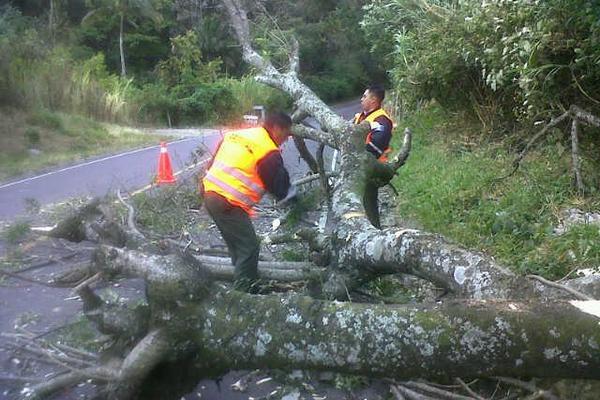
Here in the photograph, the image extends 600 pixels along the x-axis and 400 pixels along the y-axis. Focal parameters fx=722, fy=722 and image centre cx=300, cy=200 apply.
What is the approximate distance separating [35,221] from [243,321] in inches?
224

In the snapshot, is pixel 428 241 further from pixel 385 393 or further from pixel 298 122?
pixel 298 122

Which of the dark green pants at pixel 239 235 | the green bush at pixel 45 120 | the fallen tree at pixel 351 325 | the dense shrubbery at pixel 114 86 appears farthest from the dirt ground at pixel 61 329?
the green bush at pixel 45 120

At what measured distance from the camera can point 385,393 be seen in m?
4.15

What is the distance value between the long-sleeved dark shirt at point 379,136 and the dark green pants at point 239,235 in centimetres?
186

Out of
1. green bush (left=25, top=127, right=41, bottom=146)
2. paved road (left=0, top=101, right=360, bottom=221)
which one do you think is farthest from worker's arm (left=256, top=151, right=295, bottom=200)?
green bush (left=25, top=127, right=41, bottom=146)

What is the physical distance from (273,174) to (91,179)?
28.7ft

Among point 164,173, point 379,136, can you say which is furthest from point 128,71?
point 379,136

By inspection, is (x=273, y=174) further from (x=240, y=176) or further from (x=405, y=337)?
(x=405, y=337)

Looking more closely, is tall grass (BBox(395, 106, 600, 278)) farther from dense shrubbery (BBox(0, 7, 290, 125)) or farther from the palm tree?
the palm tree

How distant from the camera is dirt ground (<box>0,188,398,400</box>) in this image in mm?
4195

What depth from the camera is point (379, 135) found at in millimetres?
6539

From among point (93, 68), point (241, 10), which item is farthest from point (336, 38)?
point (241, 10)

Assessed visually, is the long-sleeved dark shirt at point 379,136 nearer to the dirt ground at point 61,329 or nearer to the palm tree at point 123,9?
the dirt ground at point 61,329

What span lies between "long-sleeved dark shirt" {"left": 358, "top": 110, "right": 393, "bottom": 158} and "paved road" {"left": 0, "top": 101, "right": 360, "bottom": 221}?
122 inches
